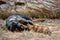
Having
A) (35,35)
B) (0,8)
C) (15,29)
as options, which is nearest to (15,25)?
(15,29)

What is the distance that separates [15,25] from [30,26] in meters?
0.38

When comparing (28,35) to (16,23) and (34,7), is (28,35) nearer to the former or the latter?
(16,23)

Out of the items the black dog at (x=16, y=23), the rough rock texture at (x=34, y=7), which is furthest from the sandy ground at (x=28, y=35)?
the rough rock texture at (x=34, y=7)

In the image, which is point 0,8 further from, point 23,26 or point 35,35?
point 35,35

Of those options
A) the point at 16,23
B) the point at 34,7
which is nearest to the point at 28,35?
the point at 16,23

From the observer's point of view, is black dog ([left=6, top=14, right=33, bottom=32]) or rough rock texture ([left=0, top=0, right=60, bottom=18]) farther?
rough rock texture ([left=0, top=0, right=60, bottom=18])

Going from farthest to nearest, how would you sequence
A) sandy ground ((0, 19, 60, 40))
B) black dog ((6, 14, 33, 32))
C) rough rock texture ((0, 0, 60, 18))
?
1. rough rock texture ((0, 0, 60, 18))
2. black dog ((6, 14, 33, 32))
3. sandy ground ((0, 19, 60, 40))

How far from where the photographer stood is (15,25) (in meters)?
5.33

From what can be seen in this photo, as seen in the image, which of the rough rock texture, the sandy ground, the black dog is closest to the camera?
the sandy ground

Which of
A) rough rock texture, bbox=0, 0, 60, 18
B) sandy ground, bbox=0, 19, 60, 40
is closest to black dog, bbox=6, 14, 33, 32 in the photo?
sandy ground, bbox=0, 19, 60, 40

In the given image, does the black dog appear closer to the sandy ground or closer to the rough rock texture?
the sandy ground

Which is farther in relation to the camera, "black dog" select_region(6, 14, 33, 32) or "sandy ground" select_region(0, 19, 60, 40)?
"black dog" select_region(6, 14, 33, 32)

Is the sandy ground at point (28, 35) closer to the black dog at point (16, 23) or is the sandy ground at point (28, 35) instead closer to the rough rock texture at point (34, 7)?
the black dog at point (16, 23)

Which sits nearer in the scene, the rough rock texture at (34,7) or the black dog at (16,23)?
the black dog at (16,23)
